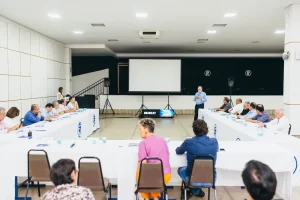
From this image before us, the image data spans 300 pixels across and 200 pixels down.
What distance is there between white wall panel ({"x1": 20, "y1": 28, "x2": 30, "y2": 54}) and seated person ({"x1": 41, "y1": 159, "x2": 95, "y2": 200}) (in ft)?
25.7

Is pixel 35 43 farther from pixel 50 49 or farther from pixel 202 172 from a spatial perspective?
pixel 202 172

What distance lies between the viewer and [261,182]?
5.26 ft

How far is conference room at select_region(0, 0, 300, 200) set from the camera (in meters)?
3.35

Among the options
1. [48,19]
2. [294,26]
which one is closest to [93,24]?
[48,19]

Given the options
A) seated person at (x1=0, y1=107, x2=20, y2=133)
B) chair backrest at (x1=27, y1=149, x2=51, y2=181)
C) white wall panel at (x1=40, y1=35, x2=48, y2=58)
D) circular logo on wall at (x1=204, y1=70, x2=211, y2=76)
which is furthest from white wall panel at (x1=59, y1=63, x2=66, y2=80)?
chair backrest at (x1=27, y1=149, x2=51, y2=181)

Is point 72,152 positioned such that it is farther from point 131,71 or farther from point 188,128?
point 131,71

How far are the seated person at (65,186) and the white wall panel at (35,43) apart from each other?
8.55m

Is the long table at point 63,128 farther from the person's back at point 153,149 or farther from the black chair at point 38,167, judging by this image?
the person's back at point 153,149

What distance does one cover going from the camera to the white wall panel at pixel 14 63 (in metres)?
8.16

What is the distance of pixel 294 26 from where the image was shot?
21.4ft

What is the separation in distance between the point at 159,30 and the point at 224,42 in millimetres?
3848

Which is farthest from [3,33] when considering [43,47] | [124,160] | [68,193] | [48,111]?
[68,193]

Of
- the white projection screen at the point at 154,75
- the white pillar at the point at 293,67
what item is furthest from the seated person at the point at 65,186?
the white projection screen at the point at 154,75

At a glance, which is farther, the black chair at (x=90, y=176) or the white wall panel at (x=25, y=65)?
the white wall panel at (x=25, y=65)
